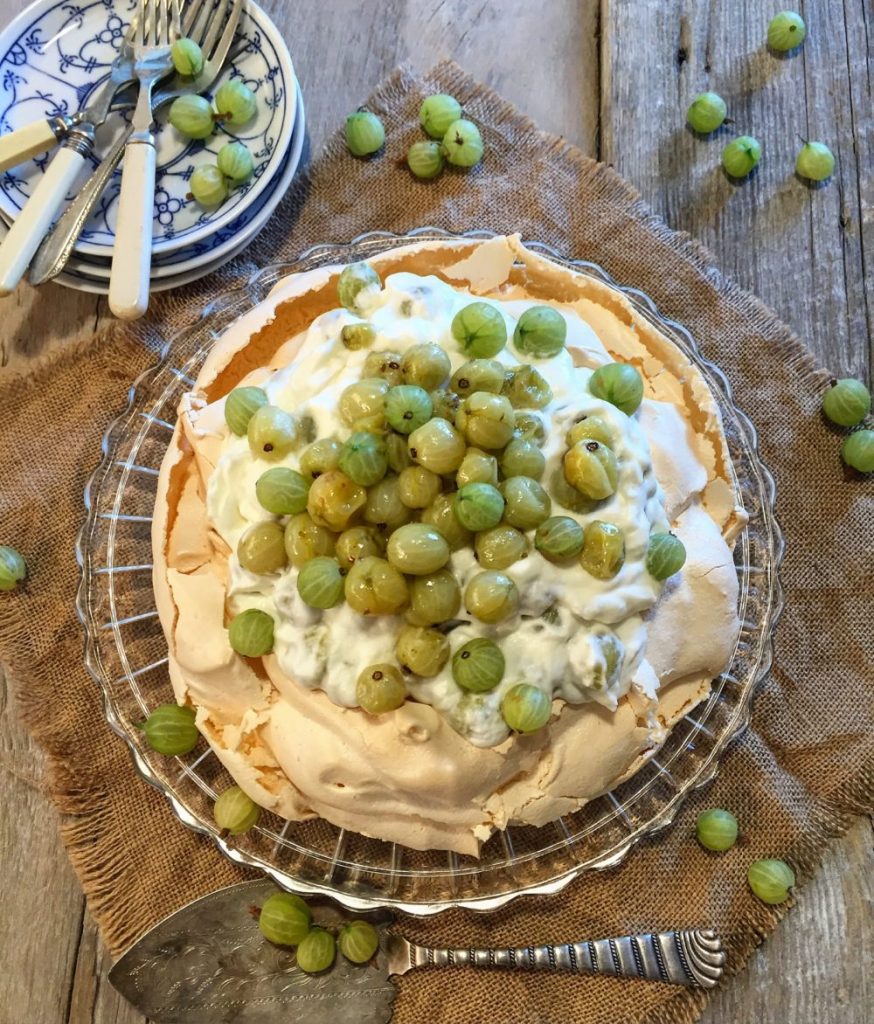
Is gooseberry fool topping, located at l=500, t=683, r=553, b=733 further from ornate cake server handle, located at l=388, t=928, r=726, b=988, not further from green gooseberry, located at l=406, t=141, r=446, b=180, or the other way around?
green gooseberry, located at l=406, t=141, r=446, b=180

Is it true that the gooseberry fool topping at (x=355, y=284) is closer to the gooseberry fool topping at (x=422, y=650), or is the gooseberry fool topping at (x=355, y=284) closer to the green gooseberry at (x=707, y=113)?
the gooseberry fool topping at (x=422, y=650)

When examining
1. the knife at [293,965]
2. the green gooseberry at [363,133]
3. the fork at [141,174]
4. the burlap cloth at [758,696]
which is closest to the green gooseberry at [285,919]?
the knife at [293,965]

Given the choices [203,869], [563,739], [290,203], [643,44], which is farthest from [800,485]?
[203,869]

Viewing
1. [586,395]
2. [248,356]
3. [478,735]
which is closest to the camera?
[478,735]

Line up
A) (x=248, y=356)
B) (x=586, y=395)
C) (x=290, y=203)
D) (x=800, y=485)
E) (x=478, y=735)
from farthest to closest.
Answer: (x=290, y=203)
(x=800, y=485)
(x=248, y=356)
(x=586, y=395)
(x=478, y=735)

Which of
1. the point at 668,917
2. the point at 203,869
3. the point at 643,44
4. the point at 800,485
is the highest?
the point at 643,44

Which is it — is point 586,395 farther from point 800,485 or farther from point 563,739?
point 800,485

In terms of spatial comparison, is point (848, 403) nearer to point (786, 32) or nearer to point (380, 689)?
point (786, 32)
